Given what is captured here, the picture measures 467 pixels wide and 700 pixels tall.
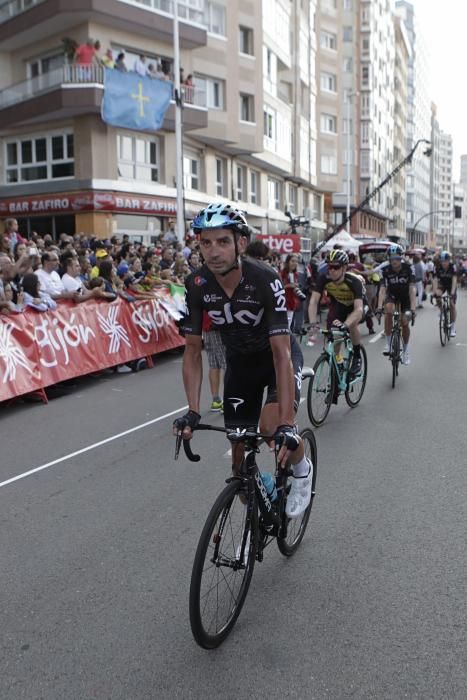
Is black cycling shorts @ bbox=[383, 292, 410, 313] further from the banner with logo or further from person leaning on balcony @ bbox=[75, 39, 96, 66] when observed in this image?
person leaning on balcony @ bbox=[75, 39, 96, 66]

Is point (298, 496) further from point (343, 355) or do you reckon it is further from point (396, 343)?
point (396, 343)

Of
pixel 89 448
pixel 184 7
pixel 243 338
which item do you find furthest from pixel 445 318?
pixel 184 7

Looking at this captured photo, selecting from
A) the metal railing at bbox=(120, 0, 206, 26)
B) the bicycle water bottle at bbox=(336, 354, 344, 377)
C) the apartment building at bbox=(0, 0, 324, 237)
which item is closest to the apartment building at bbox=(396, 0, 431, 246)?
the apartment building at bbox=(0, 0, 324, 237)

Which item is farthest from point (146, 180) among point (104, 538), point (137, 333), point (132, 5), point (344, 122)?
point (344, 122)

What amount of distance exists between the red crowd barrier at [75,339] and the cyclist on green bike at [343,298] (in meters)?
3.69

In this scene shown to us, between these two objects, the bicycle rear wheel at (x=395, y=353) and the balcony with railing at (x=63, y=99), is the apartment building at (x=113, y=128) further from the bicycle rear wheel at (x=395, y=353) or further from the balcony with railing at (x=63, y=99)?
the bicycle rear wheel at (x=395, y=353)

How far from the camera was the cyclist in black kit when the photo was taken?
11.7 feet

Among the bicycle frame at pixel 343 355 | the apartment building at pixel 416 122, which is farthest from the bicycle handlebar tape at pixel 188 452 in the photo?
the apartment building at pixel 416 122

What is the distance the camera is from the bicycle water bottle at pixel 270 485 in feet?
12.5

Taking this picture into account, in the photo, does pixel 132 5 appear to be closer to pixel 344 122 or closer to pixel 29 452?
pixel 29 452

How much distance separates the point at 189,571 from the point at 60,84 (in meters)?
25.1

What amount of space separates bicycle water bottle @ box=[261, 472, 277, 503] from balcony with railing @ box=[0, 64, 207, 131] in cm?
2404

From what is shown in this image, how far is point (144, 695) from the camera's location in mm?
2947

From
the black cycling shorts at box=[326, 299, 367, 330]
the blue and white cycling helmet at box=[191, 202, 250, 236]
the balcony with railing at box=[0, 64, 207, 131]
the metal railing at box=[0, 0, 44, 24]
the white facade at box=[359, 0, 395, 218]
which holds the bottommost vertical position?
the black cycling shorts at box=[326, 299, 367, 330]
